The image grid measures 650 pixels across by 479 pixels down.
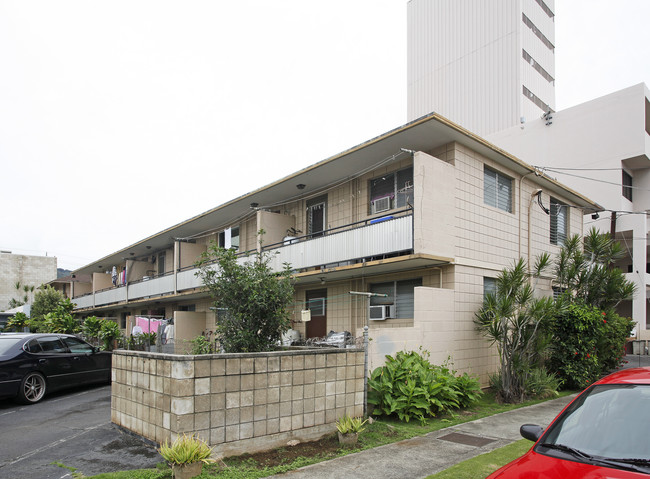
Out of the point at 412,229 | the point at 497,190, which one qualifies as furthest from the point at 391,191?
the point at 497,190

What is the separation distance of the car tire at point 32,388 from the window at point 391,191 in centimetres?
896

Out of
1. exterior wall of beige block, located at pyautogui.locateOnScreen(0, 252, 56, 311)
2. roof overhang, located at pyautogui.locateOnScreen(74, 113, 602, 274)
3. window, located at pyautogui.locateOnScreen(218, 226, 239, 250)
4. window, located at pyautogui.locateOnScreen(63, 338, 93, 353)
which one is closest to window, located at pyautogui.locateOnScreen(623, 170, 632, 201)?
roof overhang, located at pyautogui.locateOnScreen(74, 113, 602, 274)

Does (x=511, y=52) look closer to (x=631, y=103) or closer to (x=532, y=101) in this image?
(x=532, y=101)

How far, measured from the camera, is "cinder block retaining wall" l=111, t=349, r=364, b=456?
5898 mm

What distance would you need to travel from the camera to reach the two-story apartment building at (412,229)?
11078mm

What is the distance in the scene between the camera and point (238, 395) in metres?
6.25

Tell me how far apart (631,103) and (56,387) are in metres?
24.9

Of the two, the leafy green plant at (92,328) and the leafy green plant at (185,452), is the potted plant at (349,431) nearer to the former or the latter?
the leafy green plant at (185,452)

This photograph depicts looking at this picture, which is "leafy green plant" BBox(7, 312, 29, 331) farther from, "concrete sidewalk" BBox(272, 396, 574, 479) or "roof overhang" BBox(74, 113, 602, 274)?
"concrete sidewalk" BBox(272, 396, 574, 479)

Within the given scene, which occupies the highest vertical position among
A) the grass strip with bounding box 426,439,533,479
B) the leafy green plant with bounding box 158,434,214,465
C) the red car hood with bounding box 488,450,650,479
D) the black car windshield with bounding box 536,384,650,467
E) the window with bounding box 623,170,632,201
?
the window with bounding box 623,170,632,201

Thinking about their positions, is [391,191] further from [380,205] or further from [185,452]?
[185,452]

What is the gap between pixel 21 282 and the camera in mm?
61312

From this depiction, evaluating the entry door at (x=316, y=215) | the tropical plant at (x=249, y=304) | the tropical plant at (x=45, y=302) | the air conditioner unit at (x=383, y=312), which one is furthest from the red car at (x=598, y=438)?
the tropical plant at (x=45, y=302)

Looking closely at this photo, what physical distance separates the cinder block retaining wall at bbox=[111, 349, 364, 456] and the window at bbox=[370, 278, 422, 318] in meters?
5.02
